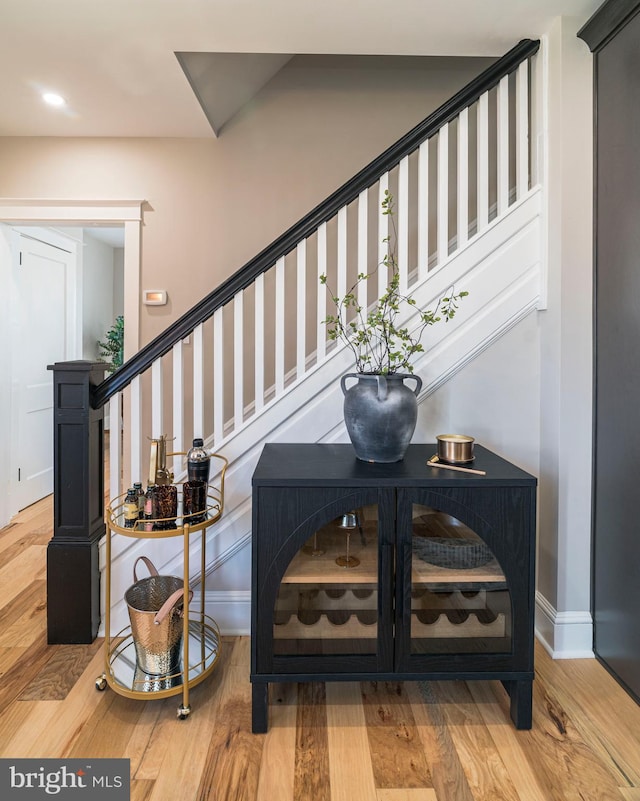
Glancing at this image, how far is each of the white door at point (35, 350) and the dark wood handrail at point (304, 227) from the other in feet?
6.84

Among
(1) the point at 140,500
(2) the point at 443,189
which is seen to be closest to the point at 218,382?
(1) the point at 140,500

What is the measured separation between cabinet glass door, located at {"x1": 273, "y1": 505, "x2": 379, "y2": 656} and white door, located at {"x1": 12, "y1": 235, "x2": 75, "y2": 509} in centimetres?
296

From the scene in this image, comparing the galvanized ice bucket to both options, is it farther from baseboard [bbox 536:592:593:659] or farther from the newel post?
baseboard [bbox 536:592:593:659]

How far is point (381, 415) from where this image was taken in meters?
1.71

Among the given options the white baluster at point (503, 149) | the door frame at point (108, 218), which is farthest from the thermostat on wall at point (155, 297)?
the white baluster at point (503, 149)

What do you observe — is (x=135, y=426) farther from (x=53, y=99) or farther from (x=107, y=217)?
(x=53, y=99)

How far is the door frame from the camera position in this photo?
131 inches

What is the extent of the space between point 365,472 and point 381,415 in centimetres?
20

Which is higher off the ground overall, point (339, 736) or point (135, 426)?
point (135, 426)

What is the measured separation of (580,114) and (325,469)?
1.75m

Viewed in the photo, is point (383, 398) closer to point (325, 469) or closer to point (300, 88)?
point (325, 469)

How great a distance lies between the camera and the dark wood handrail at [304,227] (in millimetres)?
2064

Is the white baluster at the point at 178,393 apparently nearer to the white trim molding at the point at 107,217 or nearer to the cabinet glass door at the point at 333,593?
the cabinet glass door at the point at 333,593

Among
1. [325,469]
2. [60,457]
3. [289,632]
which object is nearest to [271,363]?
[60,457]
